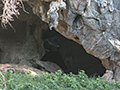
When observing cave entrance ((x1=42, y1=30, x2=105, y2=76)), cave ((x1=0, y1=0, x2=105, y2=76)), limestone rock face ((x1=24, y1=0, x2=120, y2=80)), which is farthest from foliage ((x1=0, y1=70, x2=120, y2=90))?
cave entrance ((x1=42, y1=30, x2=105, y2=76))

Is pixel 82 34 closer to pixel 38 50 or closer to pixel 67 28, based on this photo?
pixel 67 28

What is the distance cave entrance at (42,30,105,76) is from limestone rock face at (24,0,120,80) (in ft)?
10.6

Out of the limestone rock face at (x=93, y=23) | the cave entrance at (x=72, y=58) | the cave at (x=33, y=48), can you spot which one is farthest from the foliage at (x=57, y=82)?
the cave entrance at (x=72, y=58)

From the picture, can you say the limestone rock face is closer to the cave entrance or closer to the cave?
the cave

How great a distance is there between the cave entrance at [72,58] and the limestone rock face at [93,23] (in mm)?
3243

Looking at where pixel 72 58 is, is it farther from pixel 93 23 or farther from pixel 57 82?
pixel 57 82

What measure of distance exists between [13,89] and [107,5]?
11.8ft

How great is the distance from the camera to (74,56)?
954 centimetres

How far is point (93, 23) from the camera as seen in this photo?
5176 mm

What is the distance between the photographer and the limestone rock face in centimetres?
507

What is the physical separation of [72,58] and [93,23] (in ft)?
15.0

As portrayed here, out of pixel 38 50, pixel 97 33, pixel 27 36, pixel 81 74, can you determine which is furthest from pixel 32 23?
pixel 81 74

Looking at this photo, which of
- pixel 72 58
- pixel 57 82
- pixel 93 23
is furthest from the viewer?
pixel 72 58

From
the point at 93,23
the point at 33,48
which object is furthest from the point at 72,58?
the point at 93,23
